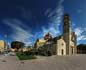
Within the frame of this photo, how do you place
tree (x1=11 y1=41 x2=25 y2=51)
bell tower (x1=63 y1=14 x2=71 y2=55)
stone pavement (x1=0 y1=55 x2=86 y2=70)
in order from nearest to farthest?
1. stone pavement (x1=0 y1=55 x2=86 y2=70)
2. bell tower (x1=63 y1=14 x2=71 y2=55)
3. tree (x1=11 y1=41 x2=25 y2=51)

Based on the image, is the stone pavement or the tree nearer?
the stone pavement

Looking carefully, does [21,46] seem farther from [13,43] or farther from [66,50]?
[66,50]

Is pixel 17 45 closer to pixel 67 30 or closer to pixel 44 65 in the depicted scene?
pixel 67 30

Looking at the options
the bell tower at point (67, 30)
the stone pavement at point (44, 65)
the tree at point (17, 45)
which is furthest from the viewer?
the tree at point (17, 45)

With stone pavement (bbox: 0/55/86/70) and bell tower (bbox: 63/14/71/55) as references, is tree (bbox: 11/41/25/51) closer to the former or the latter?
bell tower (bbox: 63/14/71/55)

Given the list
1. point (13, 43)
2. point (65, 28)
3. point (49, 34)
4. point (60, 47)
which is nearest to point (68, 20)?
point (65, 28)

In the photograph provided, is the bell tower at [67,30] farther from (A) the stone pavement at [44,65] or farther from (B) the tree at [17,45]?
(B) the tree at [17,45]

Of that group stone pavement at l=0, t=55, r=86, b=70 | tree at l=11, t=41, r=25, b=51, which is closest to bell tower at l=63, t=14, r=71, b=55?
stone pavement at l=0, t=55, r=86, b=70

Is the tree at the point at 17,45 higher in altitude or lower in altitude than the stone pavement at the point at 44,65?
higher

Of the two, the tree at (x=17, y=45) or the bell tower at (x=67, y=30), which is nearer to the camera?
the bell tower at (x=67, y=30)

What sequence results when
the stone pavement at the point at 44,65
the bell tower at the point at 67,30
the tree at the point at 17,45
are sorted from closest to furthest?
1. the stone pavement at the point at 44,65
2. the bell tower at the point at 67,30
3. the tree at the point at 17,45

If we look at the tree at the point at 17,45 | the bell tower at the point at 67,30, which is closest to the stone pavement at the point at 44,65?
the bell tower at the point at 67,30

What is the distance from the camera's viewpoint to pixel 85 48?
376ft

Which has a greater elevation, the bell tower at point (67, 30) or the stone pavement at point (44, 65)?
the bell tower at point (67, 30)
